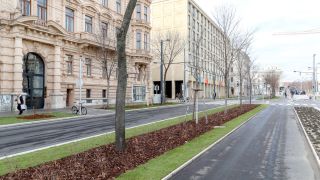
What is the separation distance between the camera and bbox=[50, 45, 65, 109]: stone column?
34.6m

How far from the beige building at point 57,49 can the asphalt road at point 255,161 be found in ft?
69.0

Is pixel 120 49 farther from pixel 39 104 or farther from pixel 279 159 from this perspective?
pixel 39 104

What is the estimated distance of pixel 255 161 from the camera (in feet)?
33.6

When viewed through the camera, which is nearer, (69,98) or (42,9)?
(42,9)

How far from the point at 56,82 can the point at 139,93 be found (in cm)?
1879

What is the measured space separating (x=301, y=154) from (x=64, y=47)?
29.7 m

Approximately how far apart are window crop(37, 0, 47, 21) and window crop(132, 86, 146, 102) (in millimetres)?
19245

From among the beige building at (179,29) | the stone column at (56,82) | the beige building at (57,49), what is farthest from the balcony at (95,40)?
the beige building at (179,29)

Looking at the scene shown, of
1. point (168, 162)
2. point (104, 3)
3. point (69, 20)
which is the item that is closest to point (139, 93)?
point (104, 3)

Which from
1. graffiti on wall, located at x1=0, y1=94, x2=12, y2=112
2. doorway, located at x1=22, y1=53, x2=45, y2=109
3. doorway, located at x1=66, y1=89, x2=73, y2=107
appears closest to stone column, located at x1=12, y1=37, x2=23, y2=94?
graffiti on wall, located at x1=0, y1=94, x2=12, y2=112

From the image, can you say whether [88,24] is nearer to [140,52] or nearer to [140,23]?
[140,23]

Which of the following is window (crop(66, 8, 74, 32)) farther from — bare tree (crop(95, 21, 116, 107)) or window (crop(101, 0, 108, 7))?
window (crop(101, 0, 108, 7))

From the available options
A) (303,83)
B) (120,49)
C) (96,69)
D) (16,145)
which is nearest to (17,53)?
(96,69)

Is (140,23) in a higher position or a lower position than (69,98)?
higher
